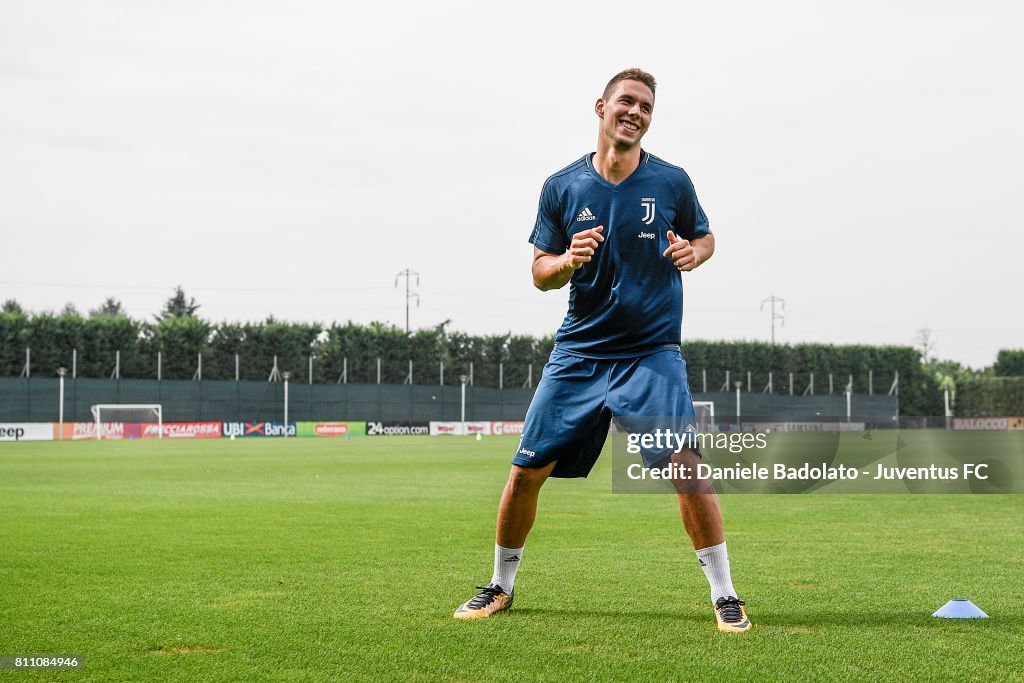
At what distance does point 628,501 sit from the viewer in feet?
→ 45.9

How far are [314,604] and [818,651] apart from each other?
8.90 ft

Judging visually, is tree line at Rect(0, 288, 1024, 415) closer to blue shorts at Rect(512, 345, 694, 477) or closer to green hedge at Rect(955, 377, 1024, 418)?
green hedge at Rect(955, 377, 1024, 418)

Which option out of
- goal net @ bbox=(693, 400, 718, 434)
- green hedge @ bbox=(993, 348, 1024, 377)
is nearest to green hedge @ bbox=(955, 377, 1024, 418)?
green hedge @ bbox=(993, 348, 1024, 377)

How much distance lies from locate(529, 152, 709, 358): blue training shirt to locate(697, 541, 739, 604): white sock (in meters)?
1.05

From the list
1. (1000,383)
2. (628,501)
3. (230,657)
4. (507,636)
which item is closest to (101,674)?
(230,657)

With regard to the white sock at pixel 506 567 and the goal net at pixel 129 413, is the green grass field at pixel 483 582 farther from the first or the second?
the goal net at pixel 129 413

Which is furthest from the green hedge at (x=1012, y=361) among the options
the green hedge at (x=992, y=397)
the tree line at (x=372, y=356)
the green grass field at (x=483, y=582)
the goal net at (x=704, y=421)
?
the green grass field at (x=483, y=582)

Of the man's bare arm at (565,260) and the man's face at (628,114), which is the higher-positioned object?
the man's face at (628,114)

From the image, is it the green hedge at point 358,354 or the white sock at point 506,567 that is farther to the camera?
the green hedge at point 358,354

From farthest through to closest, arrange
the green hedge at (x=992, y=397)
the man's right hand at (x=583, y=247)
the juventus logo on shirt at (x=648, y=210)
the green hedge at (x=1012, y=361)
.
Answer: the green hedge at (x=1012, y=361) → the green hedge at (x=992, y=397) → the juventus logo on shirt at (x=648, y=210) → the man's right hand at (x=583, y=247)

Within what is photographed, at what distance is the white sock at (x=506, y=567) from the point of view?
229 inches

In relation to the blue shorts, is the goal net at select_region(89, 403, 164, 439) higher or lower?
lower

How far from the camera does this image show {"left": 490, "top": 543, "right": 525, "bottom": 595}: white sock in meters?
5.82

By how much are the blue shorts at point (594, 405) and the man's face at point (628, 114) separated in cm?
109
